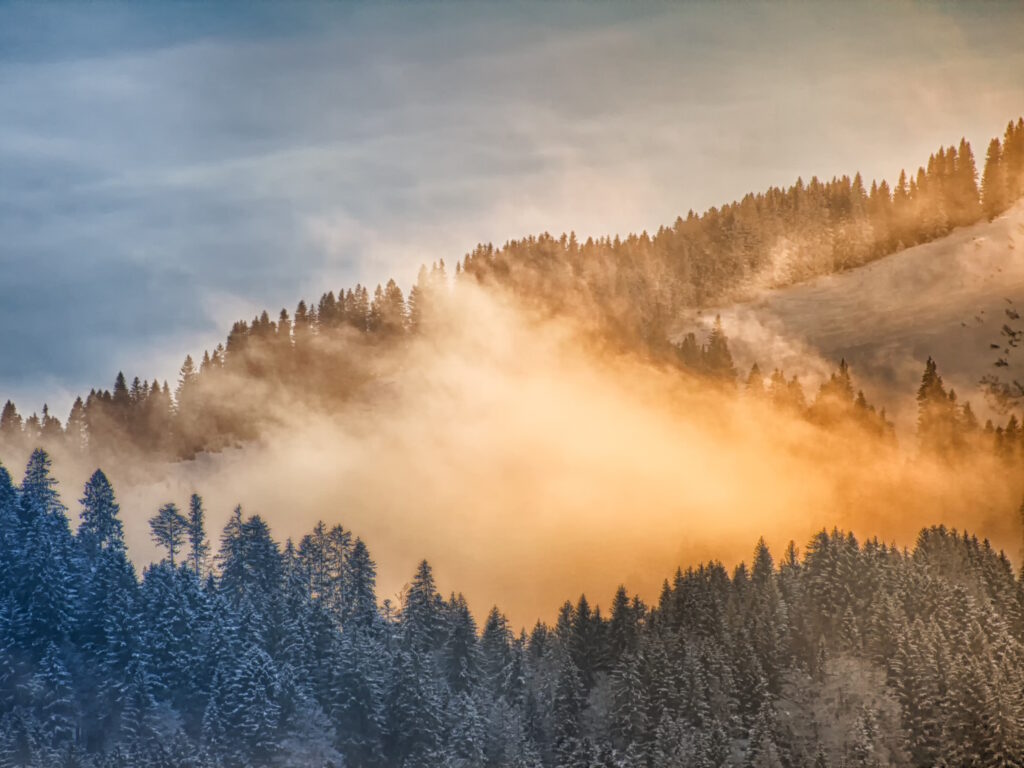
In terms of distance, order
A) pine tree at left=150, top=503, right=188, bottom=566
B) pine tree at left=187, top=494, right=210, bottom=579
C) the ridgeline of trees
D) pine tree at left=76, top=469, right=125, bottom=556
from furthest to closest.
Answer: pine tree at left=187, top=494, right=210, bottom=579
pine tree at left=150, top=503, right=188, bottom=566
pine tree at left=76, top=469, right=125, bottom=556
the ridgeline of trees

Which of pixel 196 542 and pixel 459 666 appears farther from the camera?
pixel 196 542

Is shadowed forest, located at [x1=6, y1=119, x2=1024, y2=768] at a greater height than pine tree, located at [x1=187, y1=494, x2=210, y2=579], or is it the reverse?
pine tree, located at [x1=187, y1=494, x2=210, y2=579]

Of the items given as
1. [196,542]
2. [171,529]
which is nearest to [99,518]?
[171,529]

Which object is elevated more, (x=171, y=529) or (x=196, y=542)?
(x=171, y=529)

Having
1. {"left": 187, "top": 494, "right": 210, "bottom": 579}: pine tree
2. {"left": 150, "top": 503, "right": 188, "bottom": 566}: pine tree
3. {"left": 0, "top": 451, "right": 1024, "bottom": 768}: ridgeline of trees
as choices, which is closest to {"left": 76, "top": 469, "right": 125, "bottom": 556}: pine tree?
{"left": 0, "top": 451, "right": 1024, "bottom": 768}: ridgeline of trees

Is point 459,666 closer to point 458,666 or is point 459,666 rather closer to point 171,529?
point 458,666

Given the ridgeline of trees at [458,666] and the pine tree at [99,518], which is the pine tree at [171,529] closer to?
the ridgeline of trees at [458,666]

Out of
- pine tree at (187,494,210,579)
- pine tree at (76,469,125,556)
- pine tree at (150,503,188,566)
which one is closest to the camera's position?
pine tree at (76,469,125,556)

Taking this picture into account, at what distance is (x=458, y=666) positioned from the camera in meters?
180

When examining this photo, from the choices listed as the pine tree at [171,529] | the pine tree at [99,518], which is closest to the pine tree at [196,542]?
the pine tree at [171,529]

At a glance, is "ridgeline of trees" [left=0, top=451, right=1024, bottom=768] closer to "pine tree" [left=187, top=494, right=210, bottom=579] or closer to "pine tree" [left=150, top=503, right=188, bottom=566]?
"pine tree" [left=150, top=503, right=188, bottom=566]

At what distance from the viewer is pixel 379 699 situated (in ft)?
557

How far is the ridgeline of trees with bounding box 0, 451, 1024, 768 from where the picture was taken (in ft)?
525

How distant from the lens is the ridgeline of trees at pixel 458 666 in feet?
525
